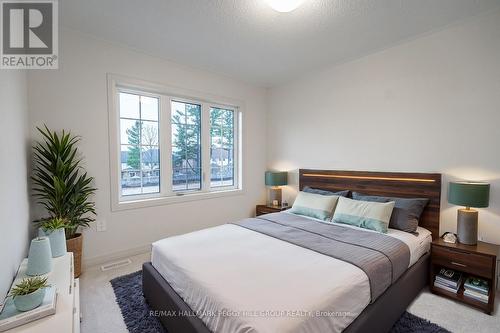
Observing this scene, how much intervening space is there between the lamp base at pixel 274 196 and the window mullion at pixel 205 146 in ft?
3.73

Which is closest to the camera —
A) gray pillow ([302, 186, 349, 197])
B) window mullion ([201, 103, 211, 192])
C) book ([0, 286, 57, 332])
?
book ([0, 286, 57, 332])

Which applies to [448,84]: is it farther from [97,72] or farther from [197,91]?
[97,72]

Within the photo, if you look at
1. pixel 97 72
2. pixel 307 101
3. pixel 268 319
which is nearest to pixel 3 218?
pixel 268 319

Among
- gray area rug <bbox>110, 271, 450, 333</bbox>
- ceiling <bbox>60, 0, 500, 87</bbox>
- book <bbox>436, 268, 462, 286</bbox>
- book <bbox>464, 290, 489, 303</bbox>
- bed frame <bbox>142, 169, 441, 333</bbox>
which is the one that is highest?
ceiling <bbox>60, 0, 500, 87</bbox>

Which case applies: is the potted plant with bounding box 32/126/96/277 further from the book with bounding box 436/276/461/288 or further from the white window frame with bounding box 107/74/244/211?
the book with bounding box 436/276/461/288

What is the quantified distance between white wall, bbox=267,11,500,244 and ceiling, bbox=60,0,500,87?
0.23m

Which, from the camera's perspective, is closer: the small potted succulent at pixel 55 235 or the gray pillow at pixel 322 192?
the small potted succulent at pixel 55 235

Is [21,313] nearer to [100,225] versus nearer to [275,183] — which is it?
[100,225]

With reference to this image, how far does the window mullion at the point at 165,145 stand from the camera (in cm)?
332

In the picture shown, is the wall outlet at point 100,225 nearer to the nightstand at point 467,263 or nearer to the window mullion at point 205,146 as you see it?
the window mullion at point 205,146

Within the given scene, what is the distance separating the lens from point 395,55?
2811mm

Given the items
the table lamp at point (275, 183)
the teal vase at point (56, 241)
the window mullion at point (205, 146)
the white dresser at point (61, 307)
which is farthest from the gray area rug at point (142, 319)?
the table lamp at point (275, 183)

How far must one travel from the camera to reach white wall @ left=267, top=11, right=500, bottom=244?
2256 millimetres

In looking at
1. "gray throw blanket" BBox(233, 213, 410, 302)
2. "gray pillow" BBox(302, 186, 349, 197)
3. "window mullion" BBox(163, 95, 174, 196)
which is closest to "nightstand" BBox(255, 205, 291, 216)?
"gray pillow" BBox(302, 186, 349, 197)
